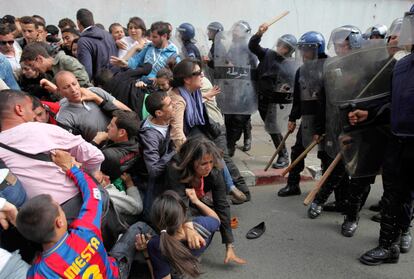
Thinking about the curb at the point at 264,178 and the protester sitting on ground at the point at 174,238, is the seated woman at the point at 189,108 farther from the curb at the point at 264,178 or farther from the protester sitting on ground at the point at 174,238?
the curb at the point at 264,178

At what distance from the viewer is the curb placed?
4953 millimetres

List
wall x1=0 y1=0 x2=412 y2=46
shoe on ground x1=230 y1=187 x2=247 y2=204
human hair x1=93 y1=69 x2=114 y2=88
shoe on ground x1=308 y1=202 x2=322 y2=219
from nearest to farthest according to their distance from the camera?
1. shoe on ground x1=230 y1=187 x2=247 y2=204
2. shoe on ground x1=308 y1=202 x2=322 y2=219
3. human hair x1=93 y1=69 x2=114 y2=88
4. wall x1=0 y1=0 x2=412 y2=46

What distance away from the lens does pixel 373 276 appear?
300 cm

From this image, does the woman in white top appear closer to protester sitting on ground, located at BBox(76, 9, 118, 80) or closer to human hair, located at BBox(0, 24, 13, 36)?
protester sitting on ground, located at BBox(76, 9, 118, 80)

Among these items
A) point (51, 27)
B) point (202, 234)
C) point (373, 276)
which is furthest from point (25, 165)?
point (51, 27)

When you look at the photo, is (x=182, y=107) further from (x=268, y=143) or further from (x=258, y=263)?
(x=268, y=143)

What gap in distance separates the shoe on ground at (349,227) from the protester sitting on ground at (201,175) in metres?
1.13

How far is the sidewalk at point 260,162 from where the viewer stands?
5.01 meters

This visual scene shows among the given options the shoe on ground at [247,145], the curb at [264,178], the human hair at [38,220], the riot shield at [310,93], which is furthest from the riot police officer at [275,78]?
the human hair at [38,220]

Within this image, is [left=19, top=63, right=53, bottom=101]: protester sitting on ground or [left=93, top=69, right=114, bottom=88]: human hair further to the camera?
[left=93, top=69, right=114, bottom=88]: human hair

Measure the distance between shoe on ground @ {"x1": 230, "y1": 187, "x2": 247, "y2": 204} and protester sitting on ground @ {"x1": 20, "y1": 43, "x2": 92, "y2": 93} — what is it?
178 cm

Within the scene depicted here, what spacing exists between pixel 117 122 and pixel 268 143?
3.89 metres

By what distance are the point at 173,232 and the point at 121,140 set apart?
1053mm

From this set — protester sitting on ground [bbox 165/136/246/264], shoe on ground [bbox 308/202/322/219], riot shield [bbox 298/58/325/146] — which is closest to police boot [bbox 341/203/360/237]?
shoe on ground [bbox 308/202/322/219]
